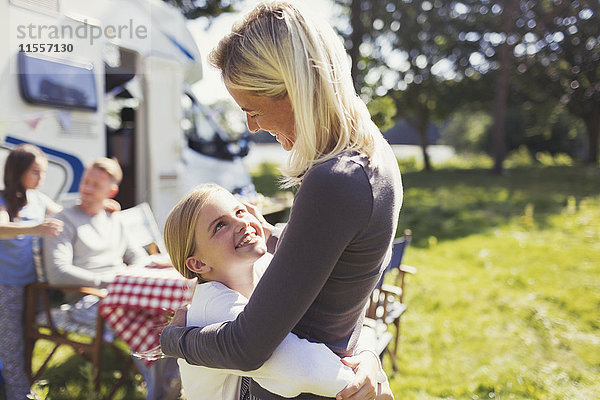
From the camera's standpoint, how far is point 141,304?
2.33 m

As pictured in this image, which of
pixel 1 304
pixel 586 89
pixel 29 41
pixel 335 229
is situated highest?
pixel 586 89

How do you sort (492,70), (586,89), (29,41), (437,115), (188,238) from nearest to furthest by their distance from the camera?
(188,238), (29,41), (586,89), (492,70), (437,115)

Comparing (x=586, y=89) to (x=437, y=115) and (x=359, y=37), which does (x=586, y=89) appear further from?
(x=359, y=37)

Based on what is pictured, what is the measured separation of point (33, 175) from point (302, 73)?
250cm

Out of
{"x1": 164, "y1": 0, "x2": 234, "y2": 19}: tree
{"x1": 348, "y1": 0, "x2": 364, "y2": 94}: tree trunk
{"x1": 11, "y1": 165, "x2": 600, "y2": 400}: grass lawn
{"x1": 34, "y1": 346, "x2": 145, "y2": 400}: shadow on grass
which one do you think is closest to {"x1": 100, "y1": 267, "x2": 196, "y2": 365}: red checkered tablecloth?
{"x1": 34, "y1": 346, "x2": 145, "y2": 400}: shadow on grass

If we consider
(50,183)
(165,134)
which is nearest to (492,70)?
(165,134)

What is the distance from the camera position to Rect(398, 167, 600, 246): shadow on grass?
→ 26.4 feet

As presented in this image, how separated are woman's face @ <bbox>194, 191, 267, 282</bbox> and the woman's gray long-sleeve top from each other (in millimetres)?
208

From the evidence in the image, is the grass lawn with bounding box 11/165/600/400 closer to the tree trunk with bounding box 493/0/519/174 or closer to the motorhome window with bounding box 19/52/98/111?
the motorhome window with bounding box 19/52/98/111

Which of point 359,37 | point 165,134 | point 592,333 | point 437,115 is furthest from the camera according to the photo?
point 437,115

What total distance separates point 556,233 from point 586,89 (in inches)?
520

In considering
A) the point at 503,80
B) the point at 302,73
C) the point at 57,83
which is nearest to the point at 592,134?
the point at 503,80

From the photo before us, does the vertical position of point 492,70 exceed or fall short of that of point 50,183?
it exceeds it

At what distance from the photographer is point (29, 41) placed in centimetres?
368
